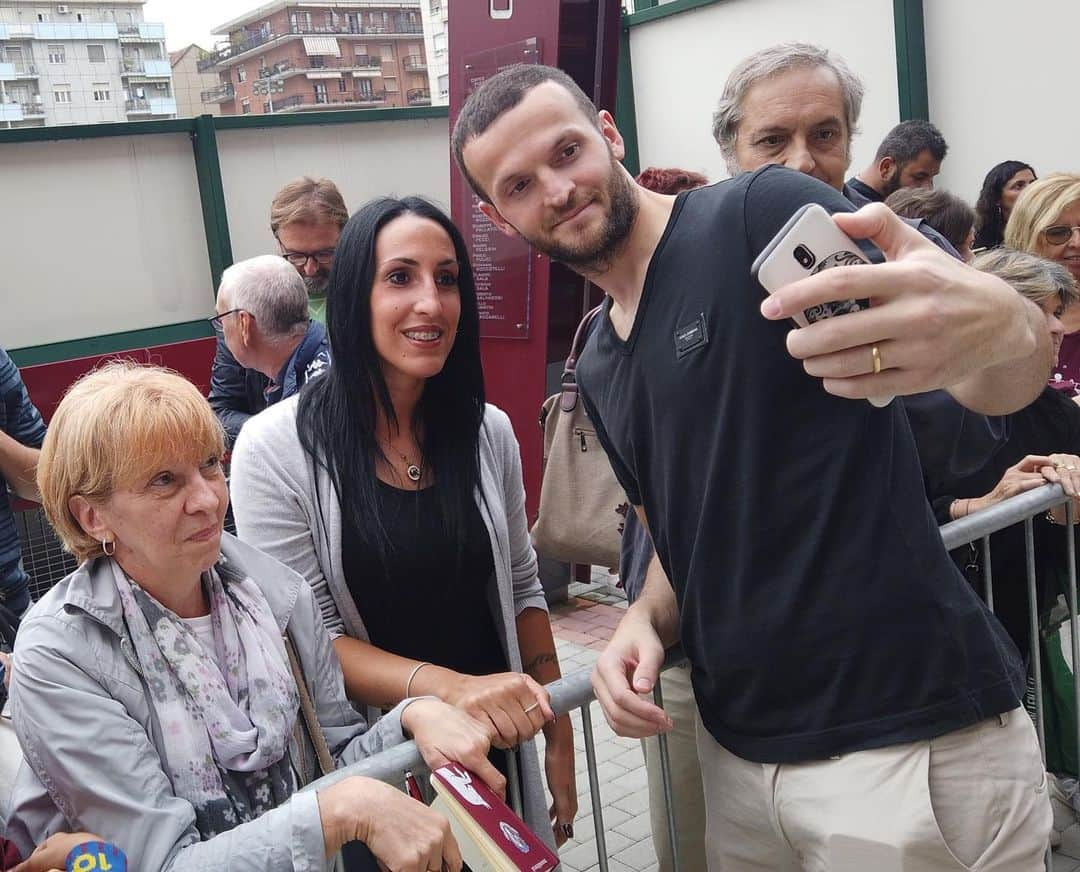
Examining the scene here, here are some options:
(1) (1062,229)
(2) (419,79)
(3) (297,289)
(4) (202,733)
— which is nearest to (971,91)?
(1) (1062,229)

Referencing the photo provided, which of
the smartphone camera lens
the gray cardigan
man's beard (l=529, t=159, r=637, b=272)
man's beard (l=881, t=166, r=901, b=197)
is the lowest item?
the gray cardigan

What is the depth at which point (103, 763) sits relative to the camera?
159 centimetres

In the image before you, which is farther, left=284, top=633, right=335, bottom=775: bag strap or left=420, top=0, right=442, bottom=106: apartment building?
left=420, top=0, right=442, bottom=106: apartment building

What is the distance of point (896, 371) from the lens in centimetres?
121

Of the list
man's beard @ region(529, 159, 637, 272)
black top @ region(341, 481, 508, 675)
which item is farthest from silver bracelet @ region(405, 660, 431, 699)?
man's beard @ region(529, 159, 637, 272)

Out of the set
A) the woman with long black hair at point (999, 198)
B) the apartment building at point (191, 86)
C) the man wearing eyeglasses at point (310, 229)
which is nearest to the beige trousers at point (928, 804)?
the man wearing eyeglasses at point (310, 229)

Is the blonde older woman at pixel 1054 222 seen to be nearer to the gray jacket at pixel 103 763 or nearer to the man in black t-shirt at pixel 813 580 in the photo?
the man in black t-shirt at pixel 813 580

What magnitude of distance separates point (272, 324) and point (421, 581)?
1684mm

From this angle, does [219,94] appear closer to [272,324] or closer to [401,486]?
[272,324]

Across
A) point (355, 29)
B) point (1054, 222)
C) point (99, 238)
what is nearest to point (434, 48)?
point (355, 29)

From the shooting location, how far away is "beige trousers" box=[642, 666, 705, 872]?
8.14 feet

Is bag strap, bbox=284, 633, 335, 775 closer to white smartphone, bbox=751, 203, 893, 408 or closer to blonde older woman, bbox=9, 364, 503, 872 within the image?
blonde older woman, bbox=9, 364, 503, 872

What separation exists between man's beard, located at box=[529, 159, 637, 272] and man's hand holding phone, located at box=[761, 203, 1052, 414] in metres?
0.48

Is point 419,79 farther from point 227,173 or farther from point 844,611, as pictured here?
point 844,611
